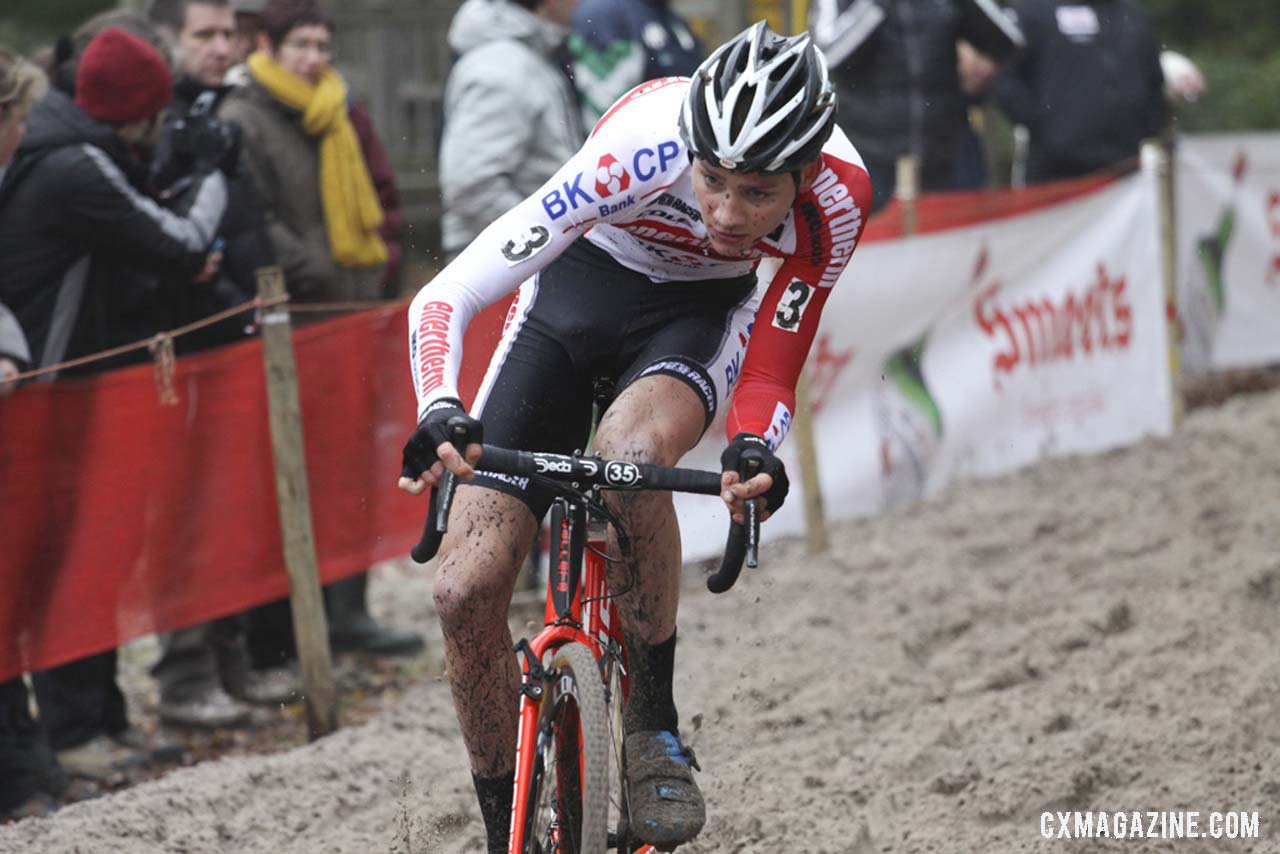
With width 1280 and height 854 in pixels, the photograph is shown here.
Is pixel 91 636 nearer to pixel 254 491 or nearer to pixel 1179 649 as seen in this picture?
pixel 254 491

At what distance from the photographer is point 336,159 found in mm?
7137

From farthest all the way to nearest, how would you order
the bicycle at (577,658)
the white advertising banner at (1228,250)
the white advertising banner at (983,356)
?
1. the white advertising banner at (1228,250)
2. the white advertising banner at (983,356)
3. the bicycle at (577,658)

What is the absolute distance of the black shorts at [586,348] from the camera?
4367 millimetres

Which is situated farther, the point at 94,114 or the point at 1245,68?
the point at 1245,68

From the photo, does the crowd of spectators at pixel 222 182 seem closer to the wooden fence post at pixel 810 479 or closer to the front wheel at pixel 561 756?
the wooden fence post at pixel 810 479

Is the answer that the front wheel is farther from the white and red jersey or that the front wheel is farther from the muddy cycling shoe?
the white and red jersey

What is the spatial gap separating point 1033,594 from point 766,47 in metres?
4.20

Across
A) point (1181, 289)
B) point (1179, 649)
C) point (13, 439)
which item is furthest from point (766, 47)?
point (1181, 289)

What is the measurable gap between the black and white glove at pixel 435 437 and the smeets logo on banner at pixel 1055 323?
260 inches

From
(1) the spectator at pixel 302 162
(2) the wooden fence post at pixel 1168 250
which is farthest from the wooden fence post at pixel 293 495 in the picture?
(2) the wooden fence post at pixel 1168 250

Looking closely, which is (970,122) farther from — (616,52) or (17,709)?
(17,709)

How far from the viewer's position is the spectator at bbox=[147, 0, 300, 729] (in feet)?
20.9

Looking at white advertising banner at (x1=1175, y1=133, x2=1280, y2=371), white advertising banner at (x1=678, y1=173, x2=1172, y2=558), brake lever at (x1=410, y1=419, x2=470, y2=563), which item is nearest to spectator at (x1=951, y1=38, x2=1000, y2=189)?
white advertising banner at (x1=678, y1=173, x2=1172, y2=558)

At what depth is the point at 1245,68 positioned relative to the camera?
2302cm
